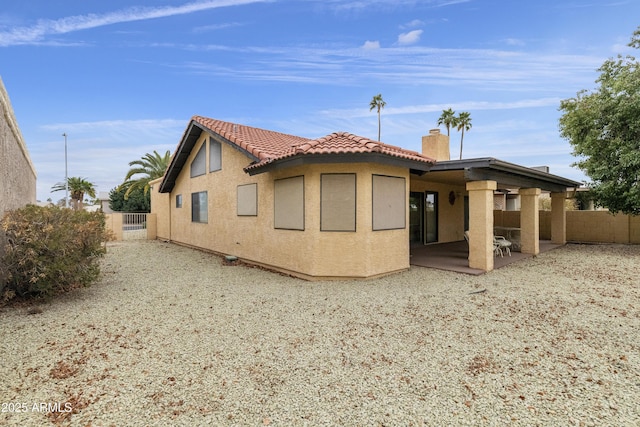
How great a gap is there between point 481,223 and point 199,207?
39.7 ft

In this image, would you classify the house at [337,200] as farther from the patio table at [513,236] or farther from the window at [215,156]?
the patio table at [513,236]

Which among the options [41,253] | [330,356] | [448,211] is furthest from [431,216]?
[41,253]

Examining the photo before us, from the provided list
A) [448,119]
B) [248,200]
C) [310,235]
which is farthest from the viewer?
[448,119]

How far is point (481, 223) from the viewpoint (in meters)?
9.31

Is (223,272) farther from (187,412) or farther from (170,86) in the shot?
(170,86)

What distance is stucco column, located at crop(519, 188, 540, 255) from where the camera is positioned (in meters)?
12.1

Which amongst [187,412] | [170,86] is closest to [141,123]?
[170,86]

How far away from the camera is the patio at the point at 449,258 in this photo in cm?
977

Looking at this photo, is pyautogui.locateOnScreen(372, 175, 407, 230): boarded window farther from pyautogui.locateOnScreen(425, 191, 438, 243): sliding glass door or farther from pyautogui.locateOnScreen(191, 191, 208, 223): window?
pyautogui.locateOnScreen(191, 191, 208, 223): window

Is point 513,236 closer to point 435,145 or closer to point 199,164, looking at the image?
point 435,145

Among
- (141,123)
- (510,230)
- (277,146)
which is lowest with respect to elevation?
(510,230)

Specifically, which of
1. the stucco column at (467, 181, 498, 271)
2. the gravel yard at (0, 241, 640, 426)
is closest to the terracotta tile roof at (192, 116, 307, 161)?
the gravel yard at (0, 241, 640, 426)

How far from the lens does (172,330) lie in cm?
527

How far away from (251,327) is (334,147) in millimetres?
4721
